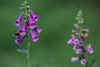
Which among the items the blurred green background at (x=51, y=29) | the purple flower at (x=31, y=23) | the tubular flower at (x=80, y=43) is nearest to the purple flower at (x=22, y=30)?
the purple flower at (x=31, y=23)

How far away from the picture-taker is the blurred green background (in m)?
7.95

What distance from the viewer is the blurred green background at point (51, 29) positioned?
795 cm

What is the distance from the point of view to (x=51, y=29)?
35.6ft

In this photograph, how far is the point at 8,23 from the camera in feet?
36.6

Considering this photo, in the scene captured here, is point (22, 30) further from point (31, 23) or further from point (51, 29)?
point (51, 29)

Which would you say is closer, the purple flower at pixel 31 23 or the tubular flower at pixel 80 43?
the purple flower at pixel 31 23

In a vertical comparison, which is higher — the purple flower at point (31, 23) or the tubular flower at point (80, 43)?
the purple flower at point (31, 23)

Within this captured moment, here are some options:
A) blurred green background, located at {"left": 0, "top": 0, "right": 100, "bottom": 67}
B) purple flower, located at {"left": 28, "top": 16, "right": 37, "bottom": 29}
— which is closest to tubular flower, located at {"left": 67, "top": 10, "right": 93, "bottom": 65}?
purple flower, located at {"left": 28, "top": 16, "right": 37, "bottom": 29}

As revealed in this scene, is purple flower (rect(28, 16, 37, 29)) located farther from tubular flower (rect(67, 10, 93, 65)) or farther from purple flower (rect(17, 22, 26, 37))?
tubular flower (rect(67, 10, 93, 65))

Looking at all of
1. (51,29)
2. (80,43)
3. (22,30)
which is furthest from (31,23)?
(51,29)

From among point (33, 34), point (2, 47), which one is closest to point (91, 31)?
point (2, 47)

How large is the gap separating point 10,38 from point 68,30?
2227mm

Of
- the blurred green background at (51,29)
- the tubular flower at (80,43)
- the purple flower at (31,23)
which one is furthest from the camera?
the blurred green background at (51,29)

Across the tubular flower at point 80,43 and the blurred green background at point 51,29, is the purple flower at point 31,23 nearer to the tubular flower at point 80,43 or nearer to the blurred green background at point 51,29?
the tubular flower at point 80,43
